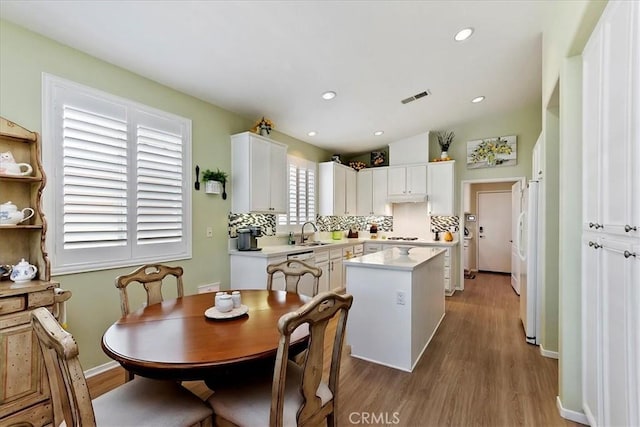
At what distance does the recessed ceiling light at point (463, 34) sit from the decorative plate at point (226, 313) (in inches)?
119

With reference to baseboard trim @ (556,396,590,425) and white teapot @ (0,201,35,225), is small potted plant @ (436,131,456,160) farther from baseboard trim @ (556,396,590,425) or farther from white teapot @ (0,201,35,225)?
white teapot @ (0,201,35,225)

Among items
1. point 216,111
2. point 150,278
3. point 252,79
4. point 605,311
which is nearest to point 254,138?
point 216,111

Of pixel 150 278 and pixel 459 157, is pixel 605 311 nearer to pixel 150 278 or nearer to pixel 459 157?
pixel 150 278

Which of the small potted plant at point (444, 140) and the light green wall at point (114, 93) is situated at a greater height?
the small potted plant at point (444, 140)

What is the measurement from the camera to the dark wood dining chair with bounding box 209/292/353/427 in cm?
122

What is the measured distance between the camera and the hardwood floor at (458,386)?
2.04 meters

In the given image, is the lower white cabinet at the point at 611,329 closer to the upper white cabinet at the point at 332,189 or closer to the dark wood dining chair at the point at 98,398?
the dark wood dining chair at the point at 98,398

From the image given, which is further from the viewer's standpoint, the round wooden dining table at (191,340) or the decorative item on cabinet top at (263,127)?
the decorative item on cabinet top at (263,127)

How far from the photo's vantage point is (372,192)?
245 inches

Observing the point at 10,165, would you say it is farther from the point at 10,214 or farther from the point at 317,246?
the point at 317,246

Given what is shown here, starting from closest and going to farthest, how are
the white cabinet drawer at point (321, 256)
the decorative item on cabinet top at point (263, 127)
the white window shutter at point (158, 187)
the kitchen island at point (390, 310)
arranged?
the kitchen island at point (390, 310), the white window shutter at point (158, 187), the decorative item on cabinet top at point (263, 127), the white cabinet drawer at point (321, 256)

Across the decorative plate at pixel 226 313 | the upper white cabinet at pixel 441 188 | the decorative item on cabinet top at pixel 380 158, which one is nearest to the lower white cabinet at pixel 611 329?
the decorative plate at pixel 226 313

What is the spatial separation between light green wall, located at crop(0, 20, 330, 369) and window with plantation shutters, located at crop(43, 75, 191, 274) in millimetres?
87

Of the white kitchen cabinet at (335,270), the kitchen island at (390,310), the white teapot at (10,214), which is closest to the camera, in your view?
the white teapot at (10,214)
